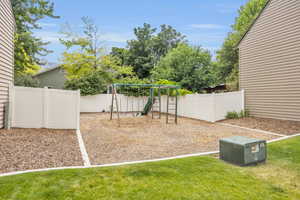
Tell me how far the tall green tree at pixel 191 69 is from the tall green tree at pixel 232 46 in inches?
154

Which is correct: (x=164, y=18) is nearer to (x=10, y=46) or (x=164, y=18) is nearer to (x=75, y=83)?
(x=75, y=83)

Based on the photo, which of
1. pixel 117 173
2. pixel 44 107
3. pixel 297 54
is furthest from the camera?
pixel 297 54

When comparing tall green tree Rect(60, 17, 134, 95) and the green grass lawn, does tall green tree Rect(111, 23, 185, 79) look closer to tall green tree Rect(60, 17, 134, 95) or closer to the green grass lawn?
tall green tree Rect(60, 17, 134, 95)

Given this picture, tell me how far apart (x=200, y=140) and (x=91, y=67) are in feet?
43.7

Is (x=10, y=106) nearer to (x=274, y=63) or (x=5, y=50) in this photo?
(x=5, y=50)

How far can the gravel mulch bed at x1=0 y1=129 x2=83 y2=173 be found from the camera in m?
3.46

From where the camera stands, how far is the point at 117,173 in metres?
3.07

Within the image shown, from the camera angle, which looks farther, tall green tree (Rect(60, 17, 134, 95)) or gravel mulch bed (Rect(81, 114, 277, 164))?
tall green tree (Rect(60, 17, 134, 95))

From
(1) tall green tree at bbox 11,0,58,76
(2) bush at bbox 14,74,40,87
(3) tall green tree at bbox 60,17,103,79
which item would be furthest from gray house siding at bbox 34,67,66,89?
(2) bush at bbox 14,74,40,87

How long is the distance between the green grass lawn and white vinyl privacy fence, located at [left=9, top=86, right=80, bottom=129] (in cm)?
382

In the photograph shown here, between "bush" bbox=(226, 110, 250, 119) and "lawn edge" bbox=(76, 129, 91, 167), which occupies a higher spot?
"bush" bbox=(226, 110, 250, 119)

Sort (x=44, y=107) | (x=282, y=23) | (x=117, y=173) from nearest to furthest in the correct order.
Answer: (x=117, y=173) < (x=44, y=107) < (x=282, y=23)

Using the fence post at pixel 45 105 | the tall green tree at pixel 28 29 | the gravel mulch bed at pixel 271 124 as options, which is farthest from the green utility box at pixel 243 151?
the tall green tree at pixel 28 29

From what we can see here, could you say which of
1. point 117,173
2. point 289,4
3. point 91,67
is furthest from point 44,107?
point 91,67
